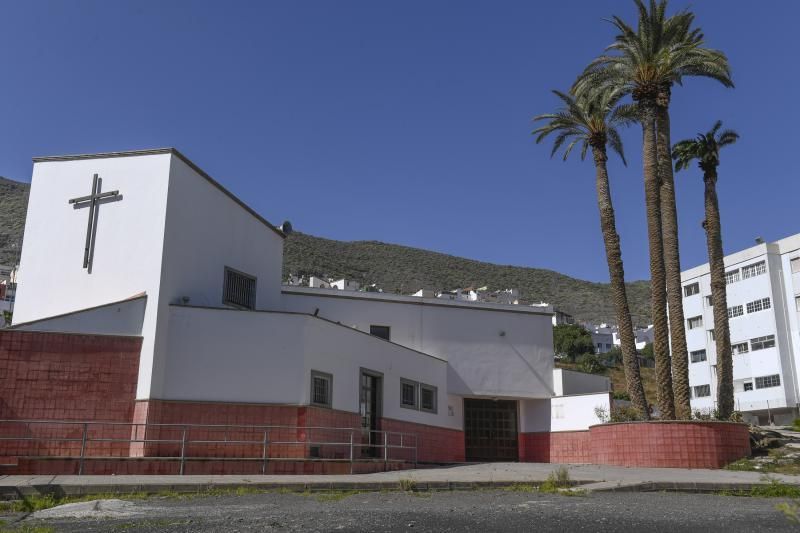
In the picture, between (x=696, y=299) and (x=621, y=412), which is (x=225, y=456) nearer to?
(x=621, y=412)

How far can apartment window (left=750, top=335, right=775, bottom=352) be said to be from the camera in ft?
164

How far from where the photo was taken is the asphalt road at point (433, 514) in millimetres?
8523

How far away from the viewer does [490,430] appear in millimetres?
27703

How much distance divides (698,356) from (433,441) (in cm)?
4035

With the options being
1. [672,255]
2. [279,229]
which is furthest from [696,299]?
[279,229]

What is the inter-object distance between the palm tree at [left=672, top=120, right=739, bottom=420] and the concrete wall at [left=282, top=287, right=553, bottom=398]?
5941 mm

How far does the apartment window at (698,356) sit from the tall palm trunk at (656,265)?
37.8m

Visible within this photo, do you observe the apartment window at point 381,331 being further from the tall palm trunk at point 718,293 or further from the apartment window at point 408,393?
the tall palm trunk at point 718,293

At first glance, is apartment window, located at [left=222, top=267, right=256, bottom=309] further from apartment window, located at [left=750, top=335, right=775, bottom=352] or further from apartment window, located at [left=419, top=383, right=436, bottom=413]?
apartment window, located at [left=750, top=335, right=775, bottom=352]

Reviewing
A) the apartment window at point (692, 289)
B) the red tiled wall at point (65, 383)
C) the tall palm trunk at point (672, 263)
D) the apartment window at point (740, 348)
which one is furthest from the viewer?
the apartment window at point (692, 289)

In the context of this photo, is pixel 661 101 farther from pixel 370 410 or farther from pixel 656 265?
pixel 370 410

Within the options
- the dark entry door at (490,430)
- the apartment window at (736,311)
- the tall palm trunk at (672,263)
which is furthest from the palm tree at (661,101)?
the apartment window at (736,311)

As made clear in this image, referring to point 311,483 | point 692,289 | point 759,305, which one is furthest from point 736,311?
point 311,483

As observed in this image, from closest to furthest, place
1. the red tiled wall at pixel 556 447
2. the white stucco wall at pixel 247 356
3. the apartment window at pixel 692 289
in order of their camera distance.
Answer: the white stucco wall at pixel 247 356 → the red tiled wall at pixel 556 447 → the apartment window at pixel 692 289
